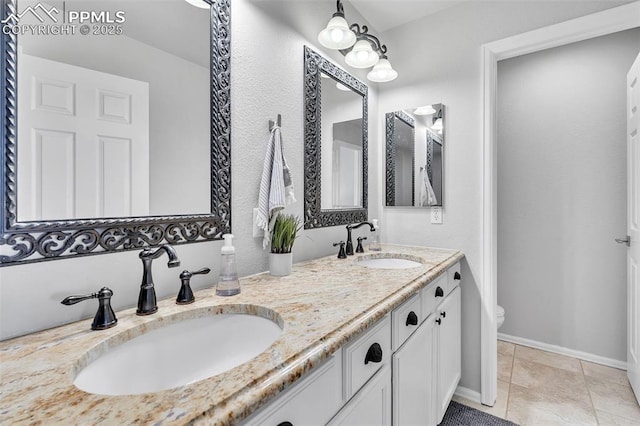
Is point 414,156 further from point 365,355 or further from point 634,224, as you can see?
point 365,355

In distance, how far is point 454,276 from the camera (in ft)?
5.82

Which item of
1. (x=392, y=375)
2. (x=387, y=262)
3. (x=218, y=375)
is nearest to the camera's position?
(x=218, y=375)

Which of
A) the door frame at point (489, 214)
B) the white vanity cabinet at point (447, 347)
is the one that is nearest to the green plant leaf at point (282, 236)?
the white vanity cabinet at point (447, 347)

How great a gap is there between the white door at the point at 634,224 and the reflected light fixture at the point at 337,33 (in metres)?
1.68

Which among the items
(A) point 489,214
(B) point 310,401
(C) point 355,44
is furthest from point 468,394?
(C) point 355,44

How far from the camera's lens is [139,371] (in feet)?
2.36

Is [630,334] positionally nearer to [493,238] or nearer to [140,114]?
[493,238]

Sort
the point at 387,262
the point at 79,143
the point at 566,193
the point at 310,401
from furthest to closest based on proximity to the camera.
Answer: the point at 566,193, the point at 387,262, the point at 79,143, the point at 310,401

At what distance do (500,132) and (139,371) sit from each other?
3005 mm

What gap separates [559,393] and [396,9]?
2.67 meters

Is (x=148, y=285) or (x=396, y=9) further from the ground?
(x=396, y=9)

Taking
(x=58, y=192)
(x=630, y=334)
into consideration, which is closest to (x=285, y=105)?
(x=58, y=192)

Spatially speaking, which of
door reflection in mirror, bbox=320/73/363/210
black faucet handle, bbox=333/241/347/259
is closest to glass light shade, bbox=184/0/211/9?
door reflection in mirror, bbox=320/73/363/210

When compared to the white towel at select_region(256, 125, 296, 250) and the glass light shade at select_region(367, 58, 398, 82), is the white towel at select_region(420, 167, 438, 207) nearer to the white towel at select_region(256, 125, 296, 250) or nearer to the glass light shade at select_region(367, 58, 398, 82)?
the glass light shade at select_region(367, 58, 398, 82)
